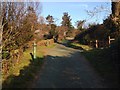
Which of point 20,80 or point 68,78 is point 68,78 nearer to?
point 68,78

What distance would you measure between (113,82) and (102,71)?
2737 mm

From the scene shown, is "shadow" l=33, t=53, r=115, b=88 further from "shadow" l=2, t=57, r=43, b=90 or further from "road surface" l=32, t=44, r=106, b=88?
"shadow" l=2, t=57, r=43, b=90

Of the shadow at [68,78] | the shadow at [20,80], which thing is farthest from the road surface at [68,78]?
the shadow at [20,80]

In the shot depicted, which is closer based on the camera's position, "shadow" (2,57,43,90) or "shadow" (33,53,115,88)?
"shadow" (2,57,43,90)

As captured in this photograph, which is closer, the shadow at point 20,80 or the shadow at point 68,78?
the shadow at point 20,80

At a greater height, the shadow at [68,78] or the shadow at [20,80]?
the shadow at [20,80]

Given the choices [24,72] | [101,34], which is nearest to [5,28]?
[24,72]

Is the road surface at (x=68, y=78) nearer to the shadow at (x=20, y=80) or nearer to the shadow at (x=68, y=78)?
the shadow at (x=68, y=78)

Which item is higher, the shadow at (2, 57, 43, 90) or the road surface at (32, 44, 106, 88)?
the shadow at (2, 57, 43, 90)

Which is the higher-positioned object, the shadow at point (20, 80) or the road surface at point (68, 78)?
the shadow at point (20, 80)

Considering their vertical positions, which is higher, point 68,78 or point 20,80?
point 20,80

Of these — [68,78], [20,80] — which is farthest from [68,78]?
[20,80]

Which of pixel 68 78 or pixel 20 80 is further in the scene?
pixel 68 78

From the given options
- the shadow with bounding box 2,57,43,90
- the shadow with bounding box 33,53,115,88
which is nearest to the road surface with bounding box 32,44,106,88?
the shadow with bounding box 33,53,115,88
